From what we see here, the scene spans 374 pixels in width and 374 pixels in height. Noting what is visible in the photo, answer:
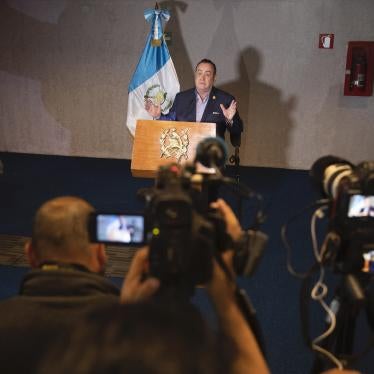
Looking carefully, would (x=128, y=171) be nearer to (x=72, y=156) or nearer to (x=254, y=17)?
(x=72, y=156)

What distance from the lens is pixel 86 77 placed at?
5.83 m

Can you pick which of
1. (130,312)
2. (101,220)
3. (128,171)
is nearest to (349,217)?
(101,220)

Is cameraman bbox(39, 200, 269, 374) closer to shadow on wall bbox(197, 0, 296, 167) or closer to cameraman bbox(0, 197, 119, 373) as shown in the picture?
cameraman bbox(0, 197, 119, 373)

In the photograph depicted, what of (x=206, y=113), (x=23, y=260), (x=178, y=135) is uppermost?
(x=206, y=113)

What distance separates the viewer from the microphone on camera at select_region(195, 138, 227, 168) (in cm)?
110

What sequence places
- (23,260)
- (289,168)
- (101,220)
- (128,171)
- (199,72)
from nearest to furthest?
(101,220), (23,260), (199,72), (128,171), (289,168)

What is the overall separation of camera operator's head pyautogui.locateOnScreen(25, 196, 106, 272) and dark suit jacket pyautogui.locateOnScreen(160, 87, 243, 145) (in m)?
2.94

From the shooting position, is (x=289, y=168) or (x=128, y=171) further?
(x=289, y=168)

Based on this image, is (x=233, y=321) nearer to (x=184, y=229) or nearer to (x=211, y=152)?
(x=184, y=229)

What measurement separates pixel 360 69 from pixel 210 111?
7.31 feet

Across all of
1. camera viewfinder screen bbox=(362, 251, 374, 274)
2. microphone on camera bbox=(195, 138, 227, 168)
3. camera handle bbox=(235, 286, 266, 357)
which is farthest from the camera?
camera viewfinder screen bbox=(362, 251, 374, 274)

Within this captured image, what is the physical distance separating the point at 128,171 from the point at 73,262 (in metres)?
4.29

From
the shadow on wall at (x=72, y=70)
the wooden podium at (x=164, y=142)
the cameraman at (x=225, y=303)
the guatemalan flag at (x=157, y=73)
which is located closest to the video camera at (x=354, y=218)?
the cameraman at (x=225, y=303)

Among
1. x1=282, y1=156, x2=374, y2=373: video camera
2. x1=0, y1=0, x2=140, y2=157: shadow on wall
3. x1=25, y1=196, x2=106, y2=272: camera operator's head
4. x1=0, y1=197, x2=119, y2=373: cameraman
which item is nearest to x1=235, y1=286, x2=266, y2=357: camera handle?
x1=282, y1=156, x2=374, y2=373: video camera
